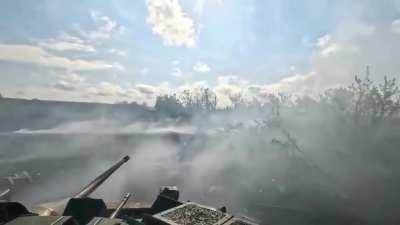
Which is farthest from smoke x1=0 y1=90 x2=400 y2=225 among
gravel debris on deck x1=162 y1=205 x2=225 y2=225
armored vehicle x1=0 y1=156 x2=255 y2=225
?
gravel debris on deck x1=162 y1=205 x2=225 y2=225

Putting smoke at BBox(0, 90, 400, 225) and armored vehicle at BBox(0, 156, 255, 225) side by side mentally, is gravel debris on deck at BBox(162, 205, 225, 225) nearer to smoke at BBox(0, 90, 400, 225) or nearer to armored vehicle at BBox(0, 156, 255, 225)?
armored vehicle at BBox(0, 156, 255, 225)

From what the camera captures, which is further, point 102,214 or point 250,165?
point 250,165

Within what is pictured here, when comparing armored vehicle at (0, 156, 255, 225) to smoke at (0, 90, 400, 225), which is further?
smoke at (0, 90, 400, 225)

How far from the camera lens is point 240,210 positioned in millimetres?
12844

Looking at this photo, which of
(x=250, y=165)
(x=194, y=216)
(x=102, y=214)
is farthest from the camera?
(x=250, y=165)

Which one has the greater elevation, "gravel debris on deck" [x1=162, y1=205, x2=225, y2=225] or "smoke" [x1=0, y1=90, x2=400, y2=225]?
"gravel debris on deck" [x1=162, y1=205, x2=225, y2=225]

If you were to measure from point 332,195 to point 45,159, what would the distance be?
15770mm

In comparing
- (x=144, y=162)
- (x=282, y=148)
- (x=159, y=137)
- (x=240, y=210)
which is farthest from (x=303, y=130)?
(x=159, y=137)

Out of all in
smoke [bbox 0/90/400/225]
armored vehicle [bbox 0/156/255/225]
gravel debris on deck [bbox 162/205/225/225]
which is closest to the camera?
armored vehicle [bbox 0/156/255/225]

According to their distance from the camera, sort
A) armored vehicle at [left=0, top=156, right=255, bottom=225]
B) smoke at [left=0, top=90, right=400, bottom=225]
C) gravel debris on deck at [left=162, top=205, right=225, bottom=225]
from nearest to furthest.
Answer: armored vehicle at [left=0, top=156, right=255, bottom=225] → gravel debris on deck at [left=162, top=205, right=225, bottom=225] → smoke at [left=0, top=90, right=400, bottom=225]

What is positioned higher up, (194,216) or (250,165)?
(194,216)

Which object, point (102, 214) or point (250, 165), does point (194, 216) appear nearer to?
point (102, 214)

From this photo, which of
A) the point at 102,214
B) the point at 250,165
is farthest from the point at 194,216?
the point at 250,165

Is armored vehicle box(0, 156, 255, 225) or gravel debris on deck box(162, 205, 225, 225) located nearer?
armored vehicle box(0, 156, 255, 225)
